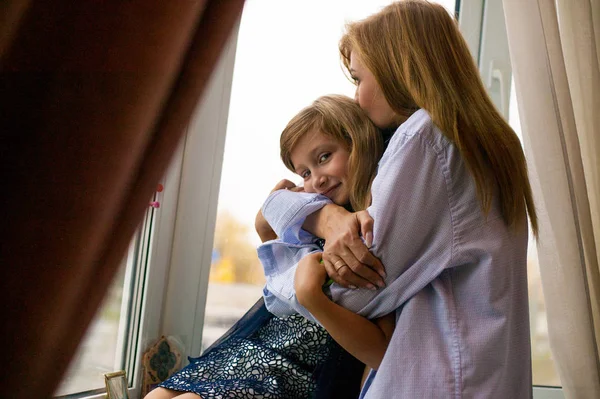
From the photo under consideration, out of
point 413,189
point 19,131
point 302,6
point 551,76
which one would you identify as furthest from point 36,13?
point 302,6

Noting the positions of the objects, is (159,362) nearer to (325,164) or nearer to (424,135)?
(325,164)

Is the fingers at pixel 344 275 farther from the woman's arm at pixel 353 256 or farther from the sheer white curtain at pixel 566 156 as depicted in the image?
the sheer white curtain at pixel 566 156

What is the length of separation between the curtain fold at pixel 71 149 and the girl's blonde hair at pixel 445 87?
34.2 inches

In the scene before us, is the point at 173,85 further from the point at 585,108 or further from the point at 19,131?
the point at 585,108

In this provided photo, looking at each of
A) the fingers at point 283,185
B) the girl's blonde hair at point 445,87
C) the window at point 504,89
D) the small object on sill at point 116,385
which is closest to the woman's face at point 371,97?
the girl's blonde hair at point 445,87

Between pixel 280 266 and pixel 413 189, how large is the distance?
16.1 inches

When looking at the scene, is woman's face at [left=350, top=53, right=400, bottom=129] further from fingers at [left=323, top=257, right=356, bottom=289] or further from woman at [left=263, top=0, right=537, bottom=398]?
fingers at [left=323, top=257, right=356, bottom=289]

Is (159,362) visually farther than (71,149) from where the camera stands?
Yes

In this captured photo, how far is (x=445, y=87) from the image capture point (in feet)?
3.45

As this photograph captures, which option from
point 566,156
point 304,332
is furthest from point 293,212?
point 566,156

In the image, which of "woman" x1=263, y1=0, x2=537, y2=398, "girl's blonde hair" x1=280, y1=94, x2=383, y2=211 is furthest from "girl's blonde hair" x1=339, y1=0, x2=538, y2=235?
"girl's blonde hair" x1=280, y1=94, x2=383, y2=211

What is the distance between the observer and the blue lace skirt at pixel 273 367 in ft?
3.82

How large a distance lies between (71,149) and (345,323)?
876 mm

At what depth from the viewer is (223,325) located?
1.75 m
